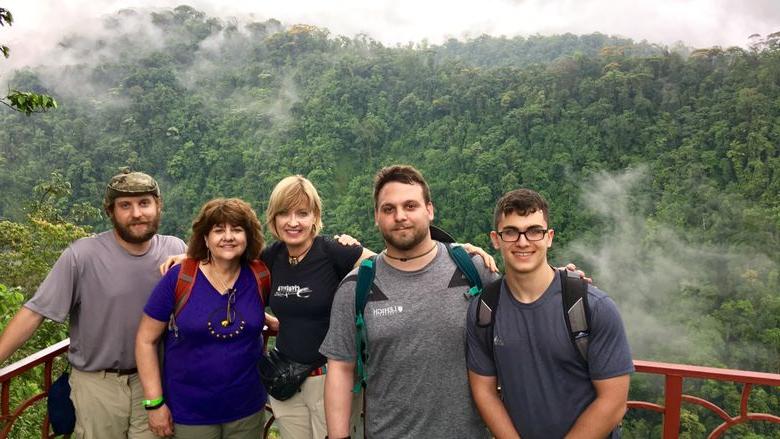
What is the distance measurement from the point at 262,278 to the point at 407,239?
0.75m

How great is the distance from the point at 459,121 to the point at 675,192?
22.4m

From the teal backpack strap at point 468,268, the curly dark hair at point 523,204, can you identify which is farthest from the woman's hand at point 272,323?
the curly dark hair at point 523,204

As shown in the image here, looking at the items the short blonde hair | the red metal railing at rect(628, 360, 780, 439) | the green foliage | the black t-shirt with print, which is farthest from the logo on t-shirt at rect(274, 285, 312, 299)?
the green foliage

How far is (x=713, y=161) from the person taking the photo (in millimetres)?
41188

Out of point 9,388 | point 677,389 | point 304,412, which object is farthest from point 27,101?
point 677,389

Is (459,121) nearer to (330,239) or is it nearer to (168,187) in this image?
(168,187)

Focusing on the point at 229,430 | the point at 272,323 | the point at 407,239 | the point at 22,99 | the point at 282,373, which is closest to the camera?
the point at 407,239

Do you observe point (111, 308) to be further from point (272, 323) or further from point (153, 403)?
point (272, 323)

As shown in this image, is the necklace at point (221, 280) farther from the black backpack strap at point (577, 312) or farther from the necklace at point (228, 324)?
the black backpack strap at point (577, 312)

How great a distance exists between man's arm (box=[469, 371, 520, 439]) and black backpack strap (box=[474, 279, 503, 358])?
10 centimetres

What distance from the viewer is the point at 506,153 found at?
48875mm

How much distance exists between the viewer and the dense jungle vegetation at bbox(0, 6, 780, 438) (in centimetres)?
2772

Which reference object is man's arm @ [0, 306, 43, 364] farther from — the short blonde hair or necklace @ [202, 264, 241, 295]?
the short blonde hair

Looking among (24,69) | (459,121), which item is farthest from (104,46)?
(459,121)
